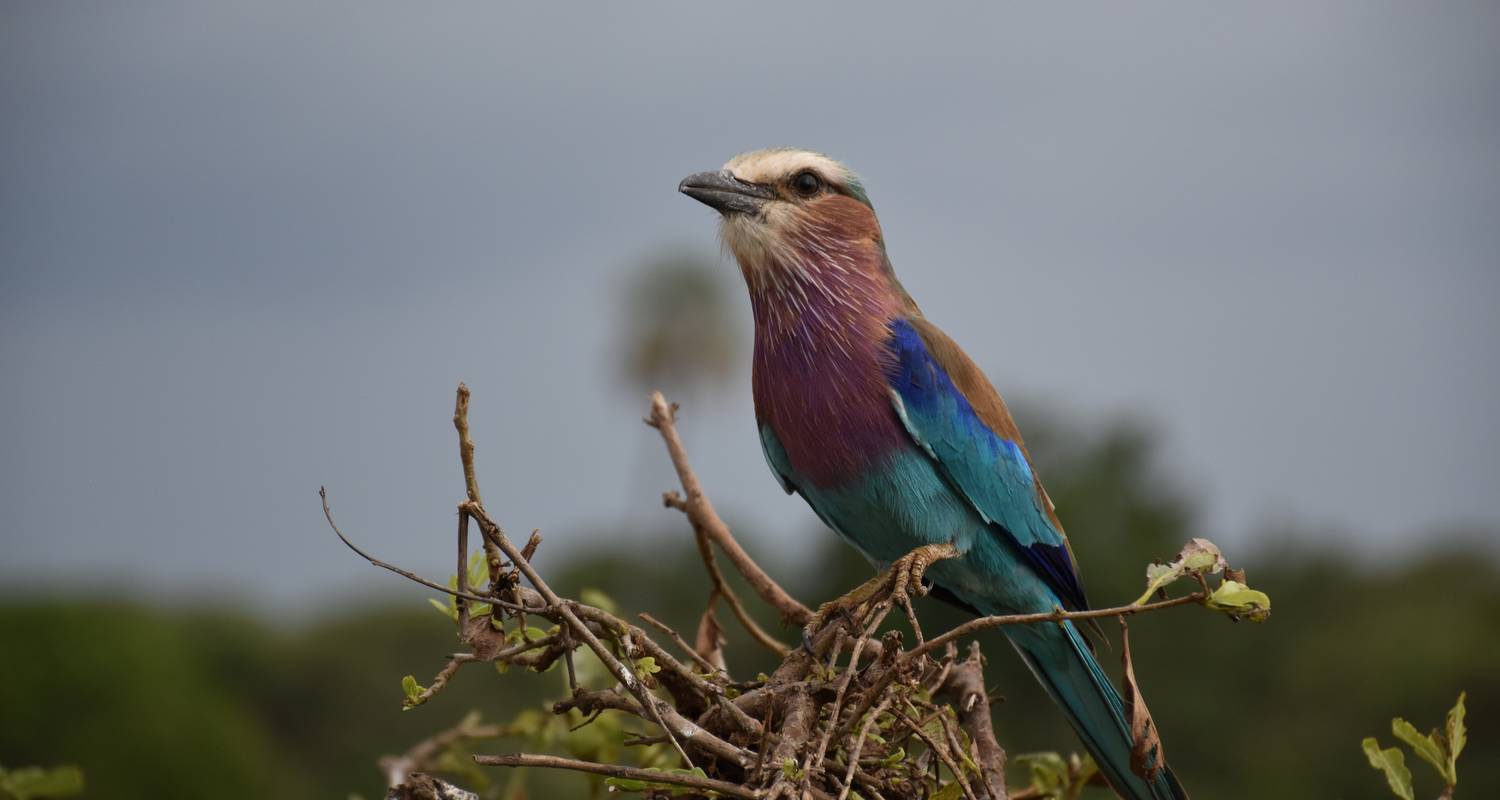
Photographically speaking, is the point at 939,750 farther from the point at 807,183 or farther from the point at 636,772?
the point at 807,183

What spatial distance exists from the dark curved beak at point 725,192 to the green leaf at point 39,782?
1.93 meters

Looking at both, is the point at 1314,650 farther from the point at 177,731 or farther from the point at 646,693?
the point at 646,693

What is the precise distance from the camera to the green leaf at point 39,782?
261cm

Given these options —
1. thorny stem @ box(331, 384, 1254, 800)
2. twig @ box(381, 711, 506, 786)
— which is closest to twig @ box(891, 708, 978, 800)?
thorny stem @ box(331, 384, 1254, 800)

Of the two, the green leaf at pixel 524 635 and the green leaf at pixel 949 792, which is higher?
the green leaf at pixel 524 635

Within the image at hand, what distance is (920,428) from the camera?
3.32 metres

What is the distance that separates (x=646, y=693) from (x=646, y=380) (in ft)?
67.5

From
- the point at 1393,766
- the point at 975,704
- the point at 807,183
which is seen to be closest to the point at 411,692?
the point at 975,704

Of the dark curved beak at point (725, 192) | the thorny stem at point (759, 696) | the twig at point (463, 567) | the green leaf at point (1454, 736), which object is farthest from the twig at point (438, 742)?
the green leaf at point (1454, 736)

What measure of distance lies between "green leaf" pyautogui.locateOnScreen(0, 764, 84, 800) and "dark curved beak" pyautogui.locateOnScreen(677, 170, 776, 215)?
1932 millimetres

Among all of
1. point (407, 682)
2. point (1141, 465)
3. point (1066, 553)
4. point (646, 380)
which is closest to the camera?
point (407, 682)

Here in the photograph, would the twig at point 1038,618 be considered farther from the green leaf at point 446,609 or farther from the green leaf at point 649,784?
the green leaf at point 446,609

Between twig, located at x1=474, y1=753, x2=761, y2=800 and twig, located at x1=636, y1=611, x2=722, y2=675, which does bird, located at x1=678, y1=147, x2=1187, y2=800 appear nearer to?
twig, located at x1=636, y1=611, x2=722, y2=675

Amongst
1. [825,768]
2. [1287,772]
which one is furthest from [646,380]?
[825,768]
